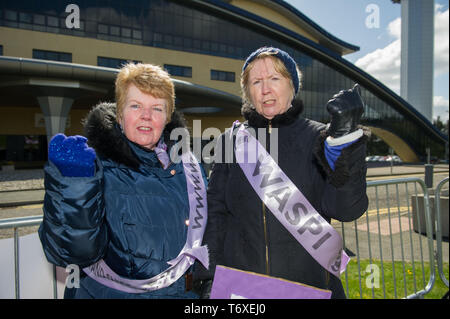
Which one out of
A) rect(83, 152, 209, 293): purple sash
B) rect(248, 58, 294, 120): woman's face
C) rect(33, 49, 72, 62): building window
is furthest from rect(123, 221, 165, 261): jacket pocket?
rect(33, 49, 72, 62): building window

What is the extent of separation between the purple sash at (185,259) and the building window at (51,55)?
23.5 m

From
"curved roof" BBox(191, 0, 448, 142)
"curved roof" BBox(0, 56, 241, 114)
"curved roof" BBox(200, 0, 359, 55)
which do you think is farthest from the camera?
A: "curved roof" BBox(200, 0, 359, 55)

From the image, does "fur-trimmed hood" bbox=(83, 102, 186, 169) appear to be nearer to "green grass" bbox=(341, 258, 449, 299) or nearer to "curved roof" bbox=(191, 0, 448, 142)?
"green grass" bbox=(341, 258, 449, 299)

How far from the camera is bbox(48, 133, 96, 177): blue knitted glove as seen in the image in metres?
1.14

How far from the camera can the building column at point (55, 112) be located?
1533 centimetres

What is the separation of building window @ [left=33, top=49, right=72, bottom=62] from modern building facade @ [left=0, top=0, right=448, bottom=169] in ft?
0.22

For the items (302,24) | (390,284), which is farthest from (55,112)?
(302,24)

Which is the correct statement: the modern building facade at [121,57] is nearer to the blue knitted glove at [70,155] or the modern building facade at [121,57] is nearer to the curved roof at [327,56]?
the curved roof at [327,56]

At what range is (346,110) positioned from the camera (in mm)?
1086

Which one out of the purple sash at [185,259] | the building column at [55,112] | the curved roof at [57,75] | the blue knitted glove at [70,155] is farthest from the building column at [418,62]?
the blue knitted glove at [70,155]

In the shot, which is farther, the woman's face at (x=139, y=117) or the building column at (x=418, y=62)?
the building column at (x=418, y=62)
